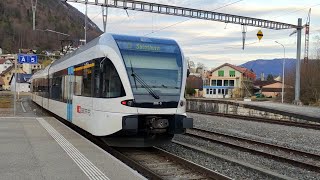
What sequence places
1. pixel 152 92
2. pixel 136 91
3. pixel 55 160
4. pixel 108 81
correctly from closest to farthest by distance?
1. pixel 55 160
2. pixel 136 91
3. pixel 152 92
4. pixel 108 81

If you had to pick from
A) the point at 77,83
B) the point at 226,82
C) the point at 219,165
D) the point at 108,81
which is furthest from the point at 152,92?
the point at 226,82

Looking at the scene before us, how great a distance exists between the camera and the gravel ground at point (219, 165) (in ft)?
28.9

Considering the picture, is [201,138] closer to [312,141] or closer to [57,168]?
[312,141]

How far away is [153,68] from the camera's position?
11.0m

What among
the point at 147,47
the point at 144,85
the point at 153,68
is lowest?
the point at 144,85

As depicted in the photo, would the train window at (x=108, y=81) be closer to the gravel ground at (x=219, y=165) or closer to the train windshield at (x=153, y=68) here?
the train windshield at (x=153, y=68)

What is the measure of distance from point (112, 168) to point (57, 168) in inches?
41.5

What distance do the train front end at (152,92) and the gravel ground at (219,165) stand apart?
0.91 meters

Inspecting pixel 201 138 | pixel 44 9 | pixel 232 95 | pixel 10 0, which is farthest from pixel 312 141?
pixel 10 0

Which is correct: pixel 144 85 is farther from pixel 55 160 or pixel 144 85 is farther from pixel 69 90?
pixel 69 90

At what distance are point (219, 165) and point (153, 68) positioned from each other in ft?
10.3

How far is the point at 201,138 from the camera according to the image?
15.9 m

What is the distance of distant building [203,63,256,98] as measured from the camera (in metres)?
101

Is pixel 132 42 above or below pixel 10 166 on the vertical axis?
above
